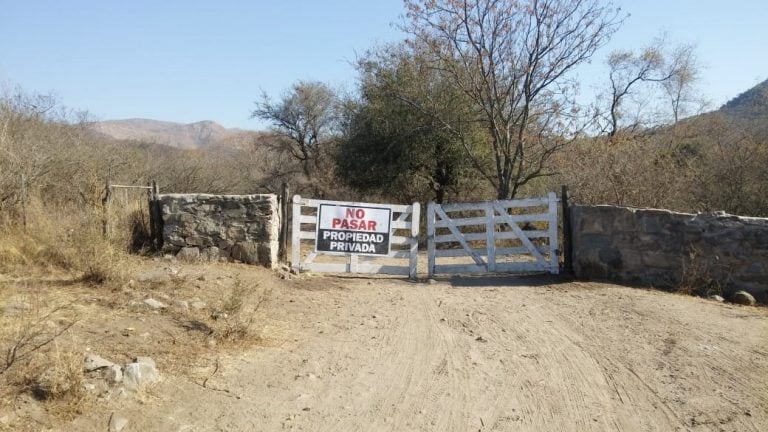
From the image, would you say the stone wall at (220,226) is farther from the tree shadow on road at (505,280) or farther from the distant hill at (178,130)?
the distant hill at (178,130)

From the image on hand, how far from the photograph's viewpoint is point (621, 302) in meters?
8.70

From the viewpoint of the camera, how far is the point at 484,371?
569cm

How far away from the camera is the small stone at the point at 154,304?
656 cm

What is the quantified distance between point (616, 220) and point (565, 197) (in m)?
1.28

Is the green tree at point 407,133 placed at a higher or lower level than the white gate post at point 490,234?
higher

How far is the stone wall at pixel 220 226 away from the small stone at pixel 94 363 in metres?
6.11

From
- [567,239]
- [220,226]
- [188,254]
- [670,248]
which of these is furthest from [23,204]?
[670,248]

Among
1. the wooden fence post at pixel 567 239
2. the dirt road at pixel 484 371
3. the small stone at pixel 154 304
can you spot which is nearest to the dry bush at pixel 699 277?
the dirt road at pixel 484 371

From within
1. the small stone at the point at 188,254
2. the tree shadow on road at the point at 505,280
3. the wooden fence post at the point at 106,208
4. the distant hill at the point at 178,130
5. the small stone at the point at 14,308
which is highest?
the distant hill at the point at 178,130

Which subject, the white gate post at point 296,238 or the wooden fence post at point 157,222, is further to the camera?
the white gate post at point 296,238

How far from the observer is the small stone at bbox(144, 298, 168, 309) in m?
6.56

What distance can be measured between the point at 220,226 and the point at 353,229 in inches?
101

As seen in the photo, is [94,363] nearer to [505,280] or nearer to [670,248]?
[505,280]

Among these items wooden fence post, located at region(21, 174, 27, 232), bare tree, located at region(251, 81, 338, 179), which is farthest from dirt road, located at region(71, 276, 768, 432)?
bare tree, located at region(251, 81, 338, 179)
